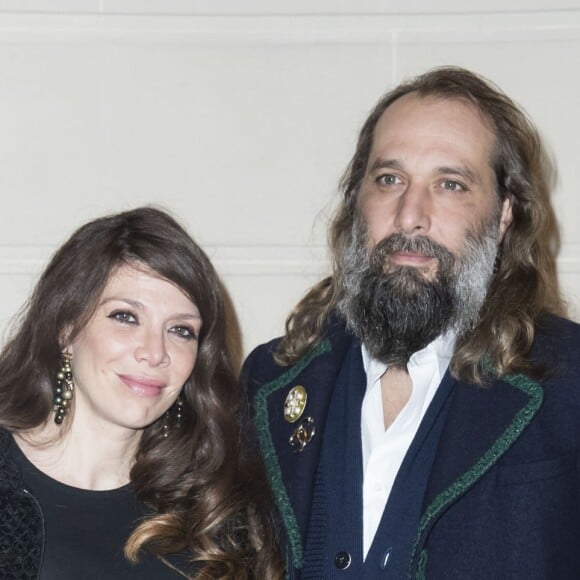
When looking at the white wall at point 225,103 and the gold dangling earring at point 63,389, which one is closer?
the gold dangling earring at point 63,389

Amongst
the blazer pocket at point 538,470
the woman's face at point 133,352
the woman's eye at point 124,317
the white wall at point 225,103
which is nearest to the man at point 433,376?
the blazer pocket at point 538,470

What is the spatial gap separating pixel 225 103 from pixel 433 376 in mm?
1236

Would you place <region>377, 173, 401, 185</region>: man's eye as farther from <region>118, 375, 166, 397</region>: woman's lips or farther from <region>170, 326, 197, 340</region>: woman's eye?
<region>118, 375, 166, 397</region>: woman's lips

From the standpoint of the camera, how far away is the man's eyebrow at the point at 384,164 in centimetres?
280

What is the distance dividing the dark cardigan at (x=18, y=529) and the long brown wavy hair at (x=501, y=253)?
0.73 metres

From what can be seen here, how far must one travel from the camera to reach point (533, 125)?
3.47 meters

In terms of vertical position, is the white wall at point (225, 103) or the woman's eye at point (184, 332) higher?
the white wall at point (225, 103)

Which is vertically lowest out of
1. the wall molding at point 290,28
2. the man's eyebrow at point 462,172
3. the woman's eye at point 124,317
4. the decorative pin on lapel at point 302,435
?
the decorative pin on lapel at point 302,435

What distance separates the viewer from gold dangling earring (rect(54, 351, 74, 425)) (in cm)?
272

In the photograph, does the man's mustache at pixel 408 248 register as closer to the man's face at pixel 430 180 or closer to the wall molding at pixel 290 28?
the man's face at pixel 430 180

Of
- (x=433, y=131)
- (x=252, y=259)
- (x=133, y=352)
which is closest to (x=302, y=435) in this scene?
(x=133, y=352)

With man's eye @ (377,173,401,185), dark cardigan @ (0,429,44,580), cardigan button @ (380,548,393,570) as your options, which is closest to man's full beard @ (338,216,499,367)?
man's eye @ (377,173,401,185)

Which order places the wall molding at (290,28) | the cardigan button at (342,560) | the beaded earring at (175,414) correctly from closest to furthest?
the cardigan button at (342,560), the beaded earring at (175,414), the wall molding at (290,28)

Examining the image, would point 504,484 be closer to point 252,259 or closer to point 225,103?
point 252,259
